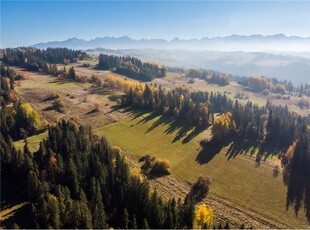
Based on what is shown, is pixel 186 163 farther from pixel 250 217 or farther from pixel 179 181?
pixel 250 217

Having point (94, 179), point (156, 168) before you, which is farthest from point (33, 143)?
point (156, 168)

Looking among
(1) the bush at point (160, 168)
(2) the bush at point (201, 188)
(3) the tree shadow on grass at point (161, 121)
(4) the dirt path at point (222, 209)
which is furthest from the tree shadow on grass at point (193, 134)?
(2) the bush at point (201, 188)

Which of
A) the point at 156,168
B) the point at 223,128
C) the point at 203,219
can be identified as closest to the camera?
the point at 203,219

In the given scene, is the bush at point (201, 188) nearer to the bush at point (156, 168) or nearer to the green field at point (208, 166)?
the green field at point (208, 166)

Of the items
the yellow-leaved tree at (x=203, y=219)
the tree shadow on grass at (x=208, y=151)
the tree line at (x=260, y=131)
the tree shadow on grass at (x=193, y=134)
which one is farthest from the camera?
the tree shadow on grass at (x=193, y=134)

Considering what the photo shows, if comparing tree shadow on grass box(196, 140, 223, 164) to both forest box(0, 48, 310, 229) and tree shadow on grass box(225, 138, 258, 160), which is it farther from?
tree shadow on grass box(225, 138, 258, 160)

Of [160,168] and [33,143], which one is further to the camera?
[33,143]

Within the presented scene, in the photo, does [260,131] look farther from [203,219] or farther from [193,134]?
[203,219]

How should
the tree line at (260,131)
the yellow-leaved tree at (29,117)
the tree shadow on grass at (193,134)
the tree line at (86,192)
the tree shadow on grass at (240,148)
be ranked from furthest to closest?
the tree shadow on grass at (193,134) → the yellow-leaved tree at (29,117) → the tree shadow on grass at (240,148) → the tree line at (260,131) → the tree line at (86,192)
